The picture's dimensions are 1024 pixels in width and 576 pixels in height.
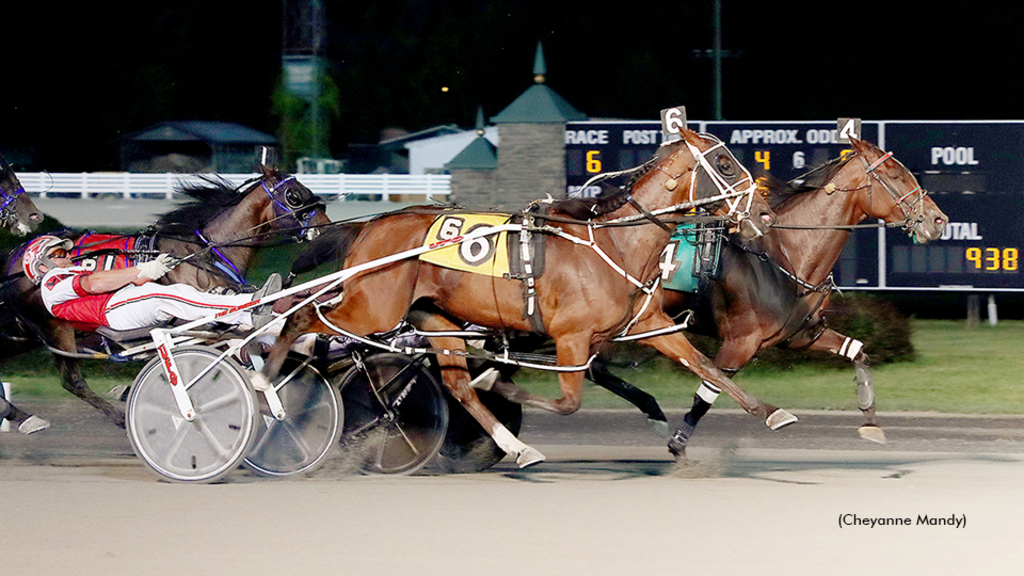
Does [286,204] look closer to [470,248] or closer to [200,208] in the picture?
[200,208]

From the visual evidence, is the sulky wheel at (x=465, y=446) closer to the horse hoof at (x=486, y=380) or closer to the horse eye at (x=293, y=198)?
the horse hoof at (x=486, y=380)

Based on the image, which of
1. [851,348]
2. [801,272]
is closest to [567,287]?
[801,272]

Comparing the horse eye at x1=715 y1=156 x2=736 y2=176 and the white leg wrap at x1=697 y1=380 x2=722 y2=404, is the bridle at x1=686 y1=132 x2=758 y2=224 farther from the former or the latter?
the white leg wrap at x1=697 y1=380 x2=722 y2=404

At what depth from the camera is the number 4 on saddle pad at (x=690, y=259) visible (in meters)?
7.94

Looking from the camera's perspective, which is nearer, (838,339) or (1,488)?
(1,488)

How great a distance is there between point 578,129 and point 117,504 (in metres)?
7.40

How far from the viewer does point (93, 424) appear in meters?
9.77

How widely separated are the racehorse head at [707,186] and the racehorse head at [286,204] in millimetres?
2698

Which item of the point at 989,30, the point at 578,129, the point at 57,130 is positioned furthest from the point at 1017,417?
the point at 57,130

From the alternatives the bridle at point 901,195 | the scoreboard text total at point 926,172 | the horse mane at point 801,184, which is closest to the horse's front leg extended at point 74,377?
the horse mane at point 801,184

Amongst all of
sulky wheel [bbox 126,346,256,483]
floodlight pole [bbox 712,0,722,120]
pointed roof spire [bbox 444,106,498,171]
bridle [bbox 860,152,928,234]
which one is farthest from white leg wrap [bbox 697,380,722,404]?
floodlight pole [bbox 712,0,722,120]

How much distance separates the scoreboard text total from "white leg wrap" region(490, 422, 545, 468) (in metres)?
5.70

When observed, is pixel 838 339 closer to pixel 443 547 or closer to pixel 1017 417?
pixel 1017 417

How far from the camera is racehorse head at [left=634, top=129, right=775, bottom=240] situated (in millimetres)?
6855
